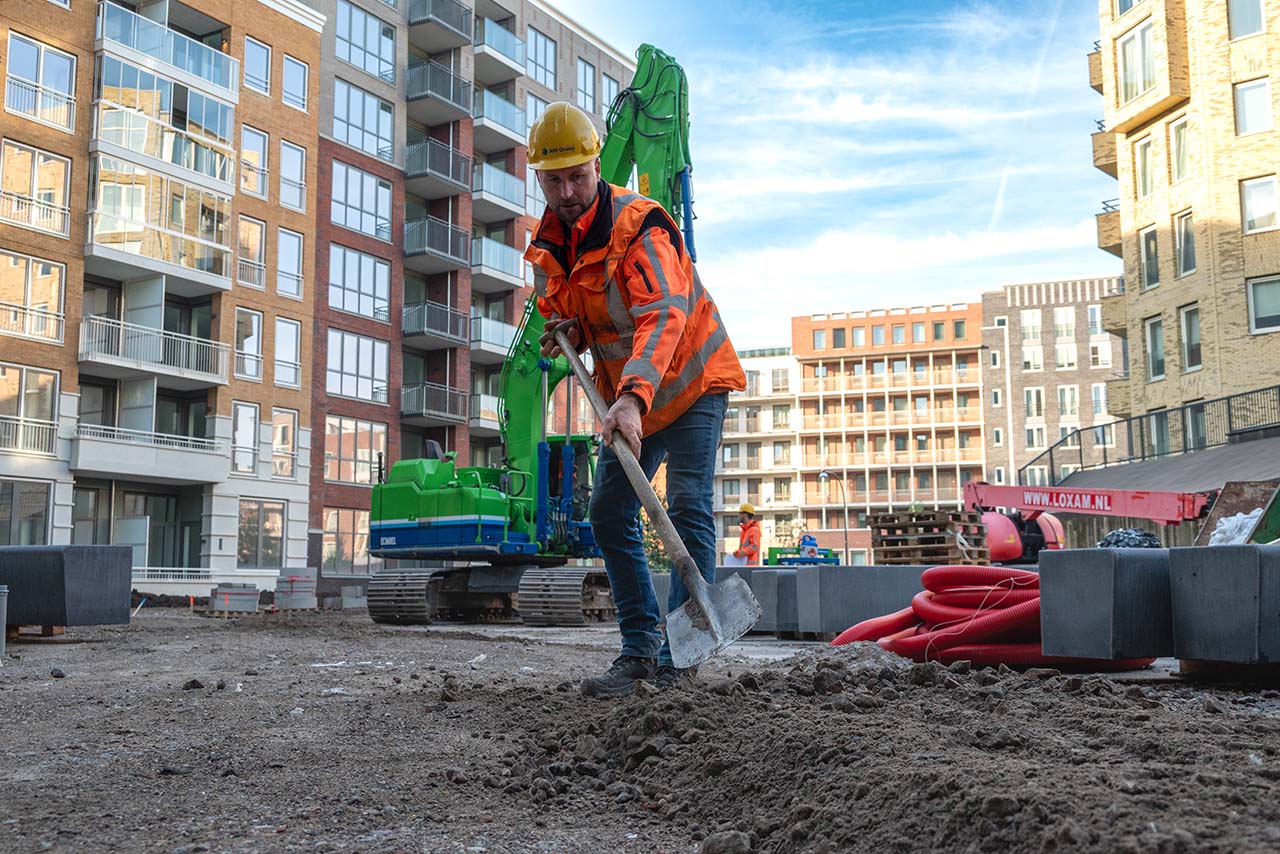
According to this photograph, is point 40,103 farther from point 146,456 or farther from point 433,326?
point 433,326

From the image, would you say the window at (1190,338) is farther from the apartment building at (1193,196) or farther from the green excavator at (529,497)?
the green excavator at (529,497)

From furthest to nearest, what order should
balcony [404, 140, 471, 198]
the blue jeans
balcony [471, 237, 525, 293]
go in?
balcony [471, 237, 525, 293], balcony [404, 140, 471, 198], the blue jeans

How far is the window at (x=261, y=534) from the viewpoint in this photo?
34312mm

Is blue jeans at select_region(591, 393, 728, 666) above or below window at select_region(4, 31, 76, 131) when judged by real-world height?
below

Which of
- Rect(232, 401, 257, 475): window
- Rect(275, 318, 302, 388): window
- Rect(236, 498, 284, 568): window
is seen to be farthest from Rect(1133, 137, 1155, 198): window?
Rect(236, 498, 284, 568): window

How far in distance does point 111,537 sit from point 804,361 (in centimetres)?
6721

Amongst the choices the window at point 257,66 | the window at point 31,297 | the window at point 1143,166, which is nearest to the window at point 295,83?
the window at point 257,66

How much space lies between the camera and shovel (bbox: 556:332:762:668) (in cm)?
450

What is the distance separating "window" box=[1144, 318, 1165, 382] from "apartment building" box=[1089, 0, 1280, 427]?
35mm

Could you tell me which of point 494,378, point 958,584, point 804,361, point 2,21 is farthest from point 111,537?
point 804,361

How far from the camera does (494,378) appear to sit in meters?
45.2

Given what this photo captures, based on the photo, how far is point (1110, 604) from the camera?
5.68 meters

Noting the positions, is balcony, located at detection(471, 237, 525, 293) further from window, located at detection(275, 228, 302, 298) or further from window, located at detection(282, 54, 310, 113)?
window, located at detection(282, 54, 310, 113)

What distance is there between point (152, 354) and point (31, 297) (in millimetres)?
3407
